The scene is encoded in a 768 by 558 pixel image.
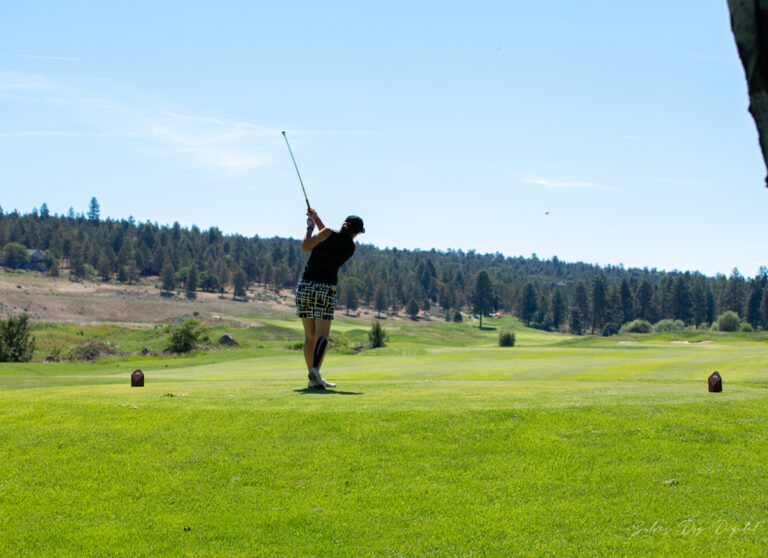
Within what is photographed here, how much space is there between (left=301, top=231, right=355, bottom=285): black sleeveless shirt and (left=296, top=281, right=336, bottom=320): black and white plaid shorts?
4.5 inches

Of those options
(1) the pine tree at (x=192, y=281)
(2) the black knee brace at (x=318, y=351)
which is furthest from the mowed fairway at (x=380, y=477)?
(1) the pine tree at (x=192, y=281)

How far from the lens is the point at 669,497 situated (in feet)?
17.3

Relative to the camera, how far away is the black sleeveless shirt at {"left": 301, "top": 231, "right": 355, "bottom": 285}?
11.0 meters

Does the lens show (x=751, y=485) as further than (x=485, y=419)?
No

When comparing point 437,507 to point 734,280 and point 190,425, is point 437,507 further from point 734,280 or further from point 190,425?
point 734,280

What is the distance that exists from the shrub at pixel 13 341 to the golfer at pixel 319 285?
34.0 metres

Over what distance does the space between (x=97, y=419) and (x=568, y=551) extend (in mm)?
5440

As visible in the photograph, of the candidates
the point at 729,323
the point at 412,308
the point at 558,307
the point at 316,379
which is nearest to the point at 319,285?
the point at 316,379

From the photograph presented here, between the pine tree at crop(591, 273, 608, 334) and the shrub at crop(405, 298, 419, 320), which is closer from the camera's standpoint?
the pine tree at crop(591, 273, 608, 334)

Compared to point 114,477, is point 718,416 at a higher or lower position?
higher

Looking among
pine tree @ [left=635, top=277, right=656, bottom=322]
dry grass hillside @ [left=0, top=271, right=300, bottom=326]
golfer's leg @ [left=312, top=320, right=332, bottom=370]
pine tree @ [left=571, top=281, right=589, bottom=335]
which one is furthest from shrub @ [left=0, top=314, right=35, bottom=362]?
pine tree @ [left=635, top=277, right=656, bottom=322]

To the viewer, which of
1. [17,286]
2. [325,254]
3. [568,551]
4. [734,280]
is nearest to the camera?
[568,551]

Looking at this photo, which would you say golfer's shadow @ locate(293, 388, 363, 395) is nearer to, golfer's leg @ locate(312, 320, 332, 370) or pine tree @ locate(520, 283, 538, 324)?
golfer's leg @ locate(312, 320, 332, 370)

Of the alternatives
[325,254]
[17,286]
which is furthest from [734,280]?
[325,254]
